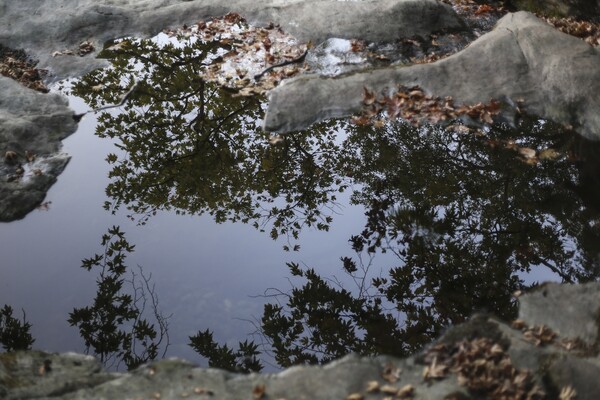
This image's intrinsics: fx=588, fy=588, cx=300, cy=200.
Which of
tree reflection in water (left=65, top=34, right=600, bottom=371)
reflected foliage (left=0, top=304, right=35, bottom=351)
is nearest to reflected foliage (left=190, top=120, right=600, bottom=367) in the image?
tree reflection in water (left=65, top=34, right=600, bottom=371)

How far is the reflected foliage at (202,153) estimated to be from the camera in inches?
226

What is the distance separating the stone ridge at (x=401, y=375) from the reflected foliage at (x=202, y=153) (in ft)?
5.69

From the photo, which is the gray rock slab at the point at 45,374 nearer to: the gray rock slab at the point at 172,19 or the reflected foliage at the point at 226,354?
the reflected foliage at the point at 226,354

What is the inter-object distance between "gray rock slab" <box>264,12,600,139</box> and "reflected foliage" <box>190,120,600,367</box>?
44 centimetres

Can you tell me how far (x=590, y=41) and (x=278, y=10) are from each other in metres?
4.45

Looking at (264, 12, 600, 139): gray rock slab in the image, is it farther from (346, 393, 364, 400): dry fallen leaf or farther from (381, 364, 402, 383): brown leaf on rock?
(346, 393, 364, 400): dry fallen leaf

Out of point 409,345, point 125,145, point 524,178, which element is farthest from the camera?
point 125,145

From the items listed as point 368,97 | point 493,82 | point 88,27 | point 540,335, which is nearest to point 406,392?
point 540,335

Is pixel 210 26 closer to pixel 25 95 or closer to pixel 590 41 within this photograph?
pixel 25 95

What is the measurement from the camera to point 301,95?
6754 mm

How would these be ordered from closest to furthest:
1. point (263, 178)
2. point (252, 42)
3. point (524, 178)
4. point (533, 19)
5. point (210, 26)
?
point (524, 178), point (263, 178), point (533, 19), point (252, 42), point (210, 26)

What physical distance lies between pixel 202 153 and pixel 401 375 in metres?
3.55

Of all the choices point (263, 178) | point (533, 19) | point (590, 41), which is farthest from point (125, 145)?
point (590, 41)

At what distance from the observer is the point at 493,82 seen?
21.9 ft
